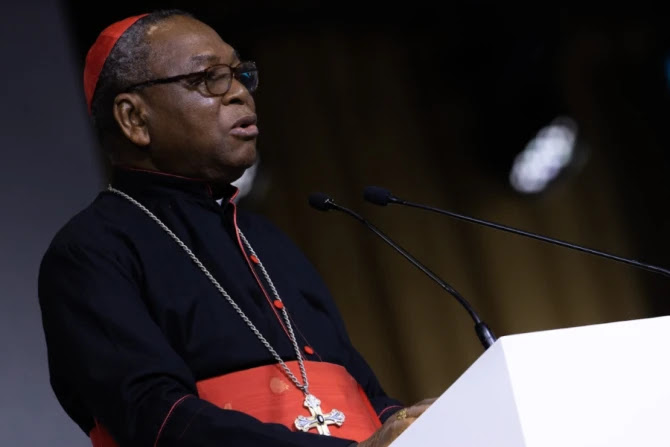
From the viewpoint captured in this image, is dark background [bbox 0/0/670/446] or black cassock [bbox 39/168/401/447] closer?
black cassock [bbox 39/168/401/447]

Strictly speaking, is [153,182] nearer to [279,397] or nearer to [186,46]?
[186,46]

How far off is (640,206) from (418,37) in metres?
1.23

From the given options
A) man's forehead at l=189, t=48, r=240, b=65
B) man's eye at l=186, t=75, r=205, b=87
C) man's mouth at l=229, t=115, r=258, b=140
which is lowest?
man's mouth at l=229, t=115, r=258, b=140

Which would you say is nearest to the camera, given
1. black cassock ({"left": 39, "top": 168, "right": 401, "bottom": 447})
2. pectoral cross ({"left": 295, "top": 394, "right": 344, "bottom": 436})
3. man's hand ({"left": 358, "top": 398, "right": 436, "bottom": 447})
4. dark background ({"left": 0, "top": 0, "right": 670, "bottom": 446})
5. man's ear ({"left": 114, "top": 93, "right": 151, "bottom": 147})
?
man's hand ({"left": 358, "top": 398, "right": 436, "bottom": 447})

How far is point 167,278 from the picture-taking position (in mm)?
2113

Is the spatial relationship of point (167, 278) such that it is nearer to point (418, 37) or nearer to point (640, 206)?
point (418, 37)

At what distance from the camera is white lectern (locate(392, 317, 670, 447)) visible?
136cm

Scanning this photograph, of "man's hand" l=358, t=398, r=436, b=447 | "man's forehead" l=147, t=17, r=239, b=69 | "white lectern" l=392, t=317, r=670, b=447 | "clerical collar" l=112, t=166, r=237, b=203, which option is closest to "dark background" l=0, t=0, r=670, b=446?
"man's forehead" l=147, t=17, r=239, b=69

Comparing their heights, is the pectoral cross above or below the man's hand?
below

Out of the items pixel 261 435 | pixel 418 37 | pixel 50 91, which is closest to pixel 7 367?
pixel 50 91

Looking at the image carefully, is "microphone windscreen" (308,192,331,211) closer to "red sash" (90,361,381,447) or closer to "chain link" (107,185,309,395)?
"chain link" (107,185,309,395)

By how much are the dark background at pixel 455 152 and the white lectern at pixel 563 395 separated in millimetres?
3296

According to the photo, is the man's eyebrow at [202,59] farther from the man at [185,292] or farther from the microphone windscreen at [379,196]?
the microphone windscreen at [379,196]

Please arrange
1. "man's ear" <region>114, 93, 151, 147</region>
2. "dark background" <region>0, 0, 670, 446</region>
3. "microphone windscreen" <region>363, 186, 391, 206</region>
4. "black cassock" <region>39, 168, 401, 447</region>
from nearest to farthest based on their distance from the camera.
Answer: "black cassock" <region>39, 168, 401, 447</region>
"microphone windscreen" <region>363, 186, 391, 206</region>
"man's ear" <region>114, 93, 151, 147</region>
"dark background" <region>0, 0, 670, 446</region>
